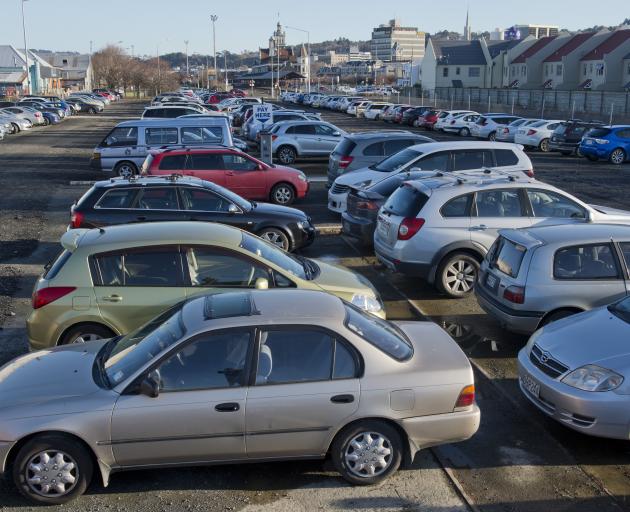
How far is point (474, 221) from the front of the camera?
10.1m

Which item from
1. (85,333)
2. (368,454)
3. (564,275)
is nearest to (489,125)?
(564,275)

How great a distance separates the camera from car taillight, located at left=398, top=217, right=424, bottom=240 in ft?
32.6

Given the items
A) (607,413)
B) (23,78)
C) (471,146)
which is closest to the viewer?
(607,413)

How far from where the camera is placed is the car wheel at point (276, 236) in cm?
1159

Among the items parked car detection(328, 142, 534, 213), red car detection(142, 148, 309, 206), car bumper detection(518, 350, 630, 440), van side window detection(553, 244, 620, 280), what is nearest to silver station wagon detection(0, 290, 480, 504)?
car bumper detection(518, 350, 630, 440)

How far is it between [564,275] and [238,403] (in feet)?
14.5

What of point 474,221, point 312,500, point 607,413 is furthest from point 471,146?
point 312,500

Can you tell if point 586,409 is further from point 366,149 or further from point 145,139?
point 145,139

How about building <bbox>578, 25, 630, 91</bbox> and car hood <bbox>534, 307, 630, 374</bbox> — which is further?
building <bbox>578, 25, 630, 91</bbox>

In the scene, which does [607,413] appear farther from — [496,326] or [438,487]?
[496,326]

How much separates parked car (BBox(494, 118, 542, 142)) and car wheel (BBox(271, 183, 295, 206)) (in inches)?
796

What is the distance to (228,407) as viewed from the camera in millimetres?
5039

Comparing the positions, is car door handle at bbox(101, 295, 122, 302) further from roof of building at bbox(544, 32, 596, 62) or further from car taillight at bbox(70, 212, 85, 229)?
roof of building at bbox(544, 32, 596, 62)

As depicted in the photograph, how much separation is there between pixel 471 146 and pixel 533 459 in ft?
31.0
